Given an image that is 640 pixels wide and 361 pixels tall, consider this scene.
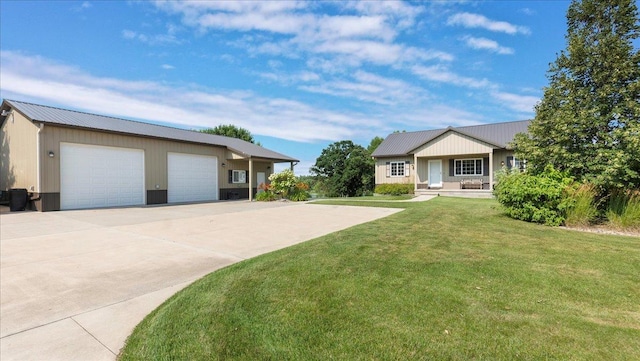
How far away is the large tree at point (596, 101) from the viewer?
752cm

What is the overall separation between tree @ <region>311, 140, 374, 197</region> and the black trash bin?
21.6m

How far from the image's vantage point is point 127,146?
15.7 metres

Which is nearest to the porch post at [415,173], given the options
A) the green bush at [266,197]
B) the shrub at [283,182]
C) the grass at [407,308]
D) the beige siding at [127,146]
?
the shrub at [283,182]

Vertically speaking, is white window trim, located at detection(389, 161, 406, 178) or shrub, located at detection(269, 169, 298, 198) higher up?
white window trim, located at detection(389, 161, 406, 178)

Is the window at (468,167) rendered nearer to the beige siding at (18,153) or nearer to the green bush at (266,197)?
the green bush at (266,197)

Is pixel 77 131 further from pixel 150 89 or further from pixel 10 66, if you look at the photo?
pixel 150 89

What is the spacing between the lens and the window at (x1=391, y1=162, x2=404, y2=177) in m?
23.9

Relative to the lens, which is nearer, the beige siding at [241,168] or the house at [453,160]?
Answer: the house at [453,160]

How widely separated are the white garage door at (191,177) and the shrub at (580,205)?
60.4ft

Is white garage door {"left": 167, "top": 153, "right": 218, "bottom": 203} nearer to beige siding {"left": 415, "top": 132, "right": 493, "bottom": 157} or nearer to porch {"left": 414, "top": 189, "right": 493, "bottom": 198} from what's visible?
porch {"left": 414, "top": 189, "right": 493, "bottom": 198}

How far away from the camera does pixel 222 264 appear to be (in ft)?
16.3

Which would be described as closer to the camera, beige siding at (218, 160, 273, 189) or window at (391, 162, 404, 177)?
beige siding at (218, 160, 273, 189)

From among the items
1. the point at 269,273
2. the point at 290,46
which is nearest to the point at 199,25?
the point at 290,46

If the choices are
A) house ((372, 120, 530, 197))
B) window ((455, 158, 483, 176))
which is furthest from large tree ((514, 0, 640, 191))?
window ((455, 158, 483, 176))
